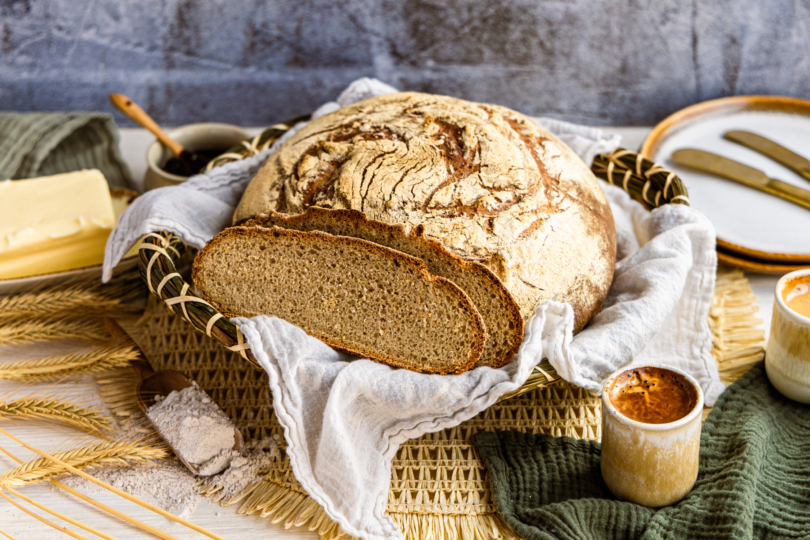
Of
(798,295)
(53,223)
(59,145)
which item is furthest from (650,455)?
(59,145)

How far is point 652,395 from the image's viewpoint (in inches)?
55.3

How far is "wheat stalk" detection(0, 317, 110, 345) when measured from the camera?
1.83m

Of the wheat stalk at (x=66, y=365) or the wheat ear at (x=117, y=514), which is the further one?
the wheat stalk at (x=66, y=365)

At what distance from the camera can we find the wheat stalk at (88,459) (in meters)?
1.50

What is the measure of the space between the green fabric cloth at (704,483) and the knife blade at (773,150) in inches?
43.4

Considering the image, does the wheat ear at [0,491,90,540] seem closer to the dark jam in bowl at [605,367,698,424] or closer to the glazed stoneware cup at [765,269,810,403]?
the dark jam in bowl at [605,367,698,424]

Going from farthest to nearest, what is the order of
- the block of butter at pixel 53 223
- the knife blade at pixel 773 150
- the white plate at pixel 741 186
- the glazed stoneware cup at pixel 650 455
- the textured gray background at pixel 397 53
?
the textured gray background at pixel 397 53 < the knife blade at pixel 773 150 < the white plate at pixel 741 186 < the block of butter at pixel 53 223 < the glazed stoneware cup at pixel 650 455

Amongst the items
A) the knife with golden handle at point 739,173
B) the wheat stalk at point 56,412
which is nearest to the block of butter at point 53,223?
the wheat stalk at point 56,412

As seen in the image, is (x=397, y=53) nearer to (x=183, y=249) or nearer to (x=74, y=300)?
(x=183, y=249)

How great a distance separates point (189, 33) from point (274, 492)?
78.7 inches

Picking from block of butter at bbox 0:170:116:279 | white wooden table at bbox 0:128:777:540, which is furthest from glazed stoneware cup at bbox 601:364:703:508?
block of butter at bbox 0:170:116:279

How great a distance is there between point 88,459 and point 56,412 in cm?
22

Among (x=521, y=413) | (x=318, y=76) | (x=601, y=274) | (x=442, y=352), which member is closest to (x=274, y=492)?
(x=442, y=352)

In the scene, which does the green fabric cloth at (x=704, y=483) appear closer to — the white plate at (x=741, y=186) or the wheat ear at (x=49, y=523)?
the white plate at (x=741, y=186)
